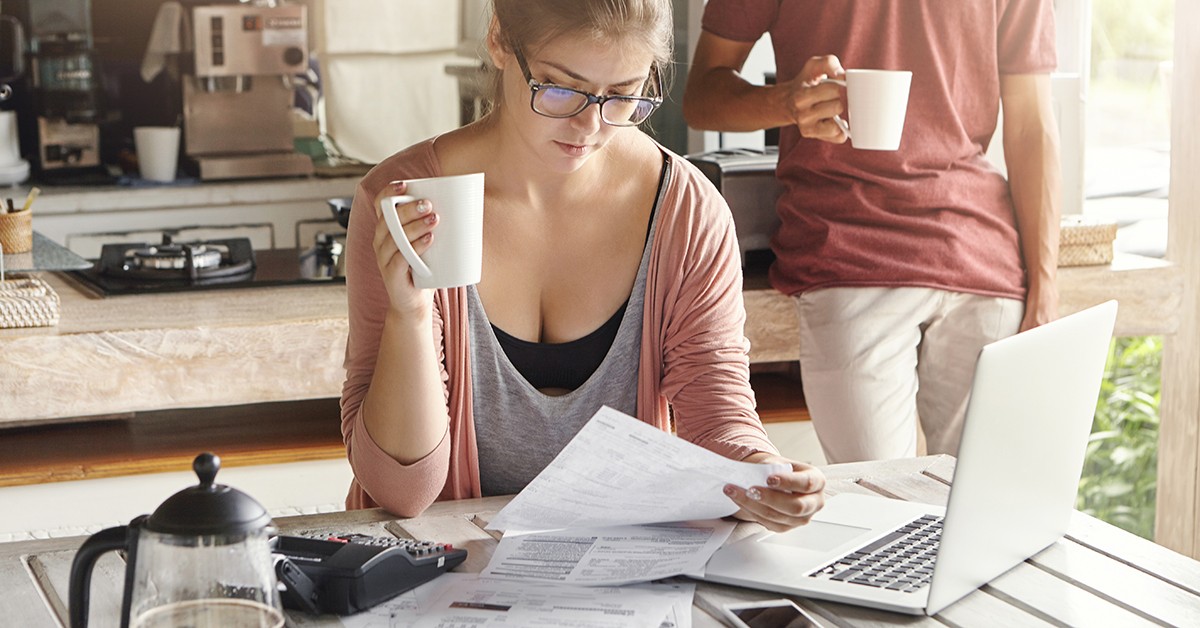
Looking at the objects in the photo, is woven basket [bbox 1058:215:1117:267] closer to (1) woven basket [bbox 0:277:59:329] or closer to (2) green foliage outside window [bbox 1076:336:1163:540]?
(2) green foliage outside window [bbox 1076:336:1163:540]

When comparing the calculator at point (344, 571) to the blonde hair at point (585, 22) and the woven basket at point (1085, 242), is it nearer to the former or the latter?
the blonde hair at point (585, 22)

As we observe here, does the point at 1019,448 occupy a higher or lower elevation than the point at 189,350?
higher

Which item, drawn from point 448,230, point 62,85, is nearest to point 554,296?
point 448,230

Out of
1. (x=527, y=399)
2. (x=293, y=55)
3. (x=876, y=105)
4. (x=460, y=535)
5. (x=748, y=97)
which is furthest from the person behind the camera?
(x=293, y=55)

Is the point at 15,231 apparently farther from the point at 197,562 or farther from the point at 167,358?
the point at 197,562

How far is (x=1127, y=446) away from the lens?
4066 millimetres

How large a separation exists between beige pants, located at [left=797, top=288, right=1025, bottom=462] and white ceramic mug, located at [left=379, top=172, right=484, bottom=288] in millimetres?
1116

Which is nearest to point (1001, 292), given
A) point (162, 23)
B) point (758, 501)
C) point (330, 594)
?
point (758, 501)

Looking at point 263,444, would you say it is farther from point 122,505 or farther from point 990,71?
point 990,71

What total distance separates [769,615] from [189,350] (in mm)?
1463

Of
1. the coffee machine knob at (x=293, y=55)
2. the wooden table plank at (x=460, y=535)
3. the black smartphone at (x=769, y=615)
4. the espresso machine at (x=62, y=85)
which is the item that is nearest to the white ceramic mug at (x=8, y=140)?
the espresso machine at (x=62, y=85)

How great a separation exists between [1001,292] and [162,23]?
2.73 metres

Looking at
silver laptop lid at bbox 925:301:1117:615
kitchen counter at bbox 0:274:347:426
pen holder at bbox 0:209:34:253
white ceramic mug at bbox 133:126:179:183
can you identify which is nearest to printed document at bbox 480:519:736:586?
silver laptop lid at bbox 925:301:1117:615

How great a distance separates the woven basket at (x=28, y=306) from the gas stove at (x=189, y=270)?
0.25 m
